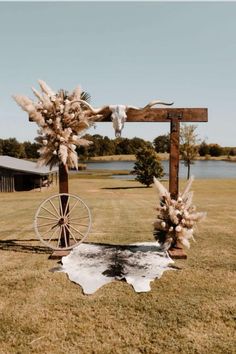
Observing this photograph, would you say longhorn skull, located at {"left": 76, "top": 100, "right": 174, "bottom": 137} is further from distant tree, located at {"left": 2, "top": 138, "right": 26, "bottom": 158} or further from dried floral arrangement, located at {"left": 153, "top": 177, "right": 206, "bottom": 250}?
distant tree, located at {"left": 2, "top": 138, "right": 26, "bottom": 158}

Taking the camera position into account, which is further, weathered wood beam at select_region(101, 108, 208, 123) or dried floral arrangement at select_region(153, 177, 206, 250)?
weathered wood beam at select_region(101, 108, 208, 123)

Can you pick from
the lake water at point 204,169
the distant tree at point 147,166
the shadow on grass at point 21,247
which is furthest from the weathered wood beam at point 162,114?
the lake water at point 204,169

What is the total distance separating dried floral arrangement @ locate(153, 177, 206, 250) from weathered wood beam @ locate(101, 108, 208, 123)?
5.44 feet

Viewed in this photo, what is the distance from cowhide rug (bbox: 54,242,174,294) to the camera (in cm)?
595

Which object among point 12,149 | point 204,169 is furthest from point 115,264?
point 12,149

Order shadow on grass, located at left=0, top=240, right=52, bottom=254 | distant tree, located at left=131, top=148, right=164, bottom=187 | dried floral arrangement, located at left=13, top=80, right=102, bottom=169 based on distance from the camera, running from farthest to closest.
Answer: distant tree, located at left=131, top=148, right=164, bottom=187, shadow on grass, located at left=0, top=240, right=52, bottom=254, dried floral arrangement, located at left=13, top=80, right=102, bottom=169

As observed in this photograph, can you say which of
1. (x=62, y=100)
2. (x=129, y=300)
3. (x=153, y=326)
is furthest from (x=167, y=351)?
(x=62, y=100)

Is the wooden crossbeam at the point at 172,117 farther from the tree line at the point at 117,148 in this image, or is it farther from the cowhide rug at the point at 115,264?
the tree line at the point at 117,148

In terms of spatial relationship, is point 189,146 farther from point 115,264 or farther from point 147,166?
point 115,264

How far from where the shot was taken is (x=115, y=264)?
680 centimetres

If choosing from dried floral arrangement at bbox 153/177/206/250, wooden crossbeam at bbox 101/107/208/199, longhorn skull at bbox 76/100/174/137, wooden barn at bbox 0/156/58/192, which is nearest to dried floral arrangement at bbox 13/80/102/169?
longhorn skull at bbox 76/100/174/137

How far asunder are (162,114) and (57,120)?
8.43 ft

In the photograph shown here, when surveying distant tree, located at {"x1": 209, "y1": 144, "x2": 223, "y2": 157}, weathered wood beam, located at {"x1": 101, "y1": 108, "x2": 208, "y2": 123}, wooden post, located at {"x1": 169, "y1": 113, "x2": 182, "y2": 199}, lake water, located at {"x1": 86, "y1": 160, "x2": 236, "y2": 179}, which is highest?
distant tree, located at {"x1": 209, "y1": 144, "x2": 223, "y2": 157}

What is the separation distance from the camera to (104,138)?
17225 cm
